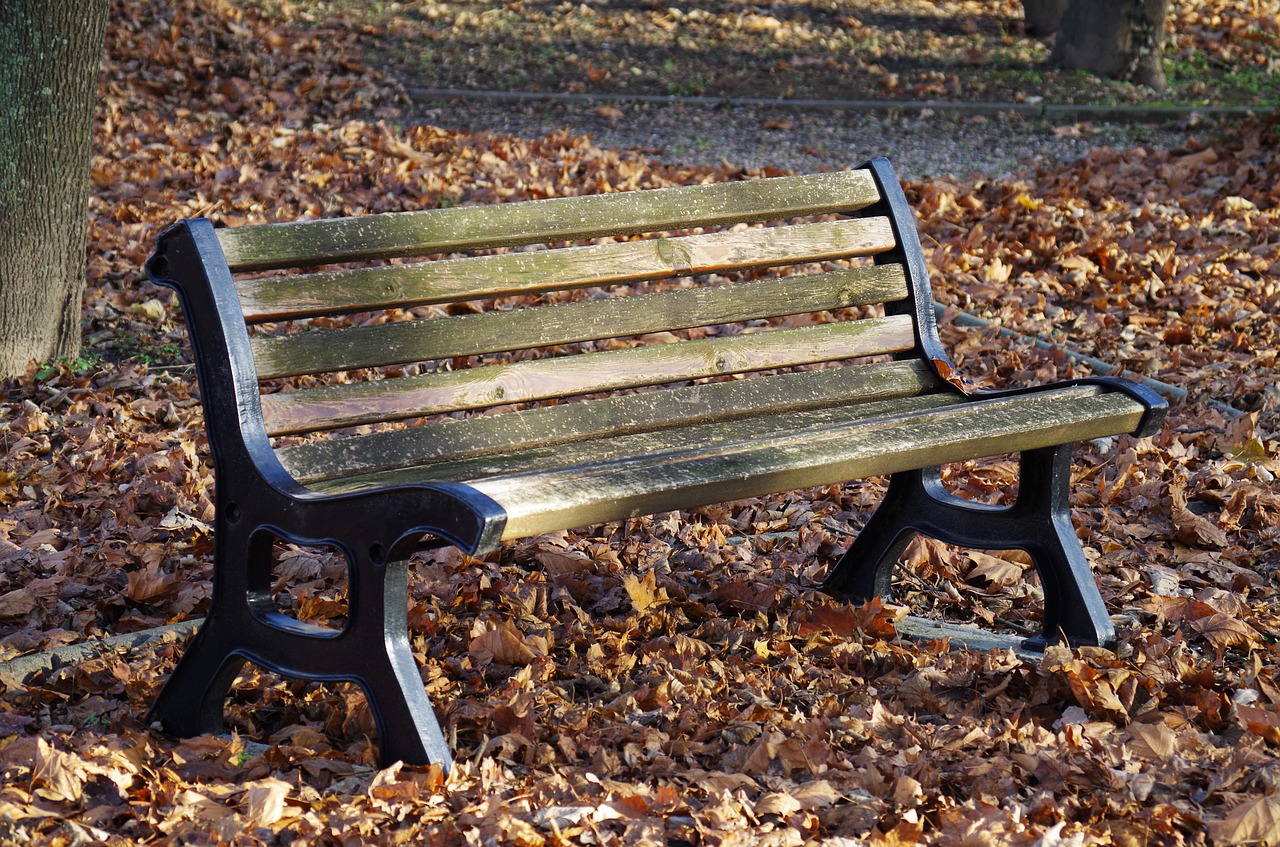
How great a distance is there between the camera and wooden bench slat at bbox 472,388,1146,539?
2.24 meters

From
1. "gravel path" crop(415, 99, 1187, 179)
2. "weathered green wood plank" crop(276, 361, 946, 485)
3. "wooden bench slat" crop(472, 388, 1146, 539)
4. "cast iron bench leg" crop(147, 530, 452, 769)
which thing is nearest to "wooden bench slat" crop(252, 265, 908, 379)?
"weathered green wood plank" crop(276, 361, 946, 485)

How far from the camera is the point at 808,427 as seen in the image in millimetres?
2990

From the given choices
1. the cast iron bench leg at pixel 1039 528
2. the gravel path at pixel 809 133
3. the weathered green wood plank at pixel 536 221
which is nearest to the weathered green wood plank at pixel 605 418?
the cast iron bench leg at pixel 1039 528

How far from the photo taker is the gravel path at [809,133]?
827 cm

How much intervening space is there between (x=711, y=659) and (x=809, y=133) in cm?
660

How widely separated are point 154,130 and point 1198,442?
6.02 meters

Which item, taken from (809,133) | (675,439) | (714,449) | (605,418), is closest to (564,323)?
(605,418)

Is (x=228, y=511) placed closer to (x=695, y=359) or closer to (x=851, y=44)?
(x=695, y=359)

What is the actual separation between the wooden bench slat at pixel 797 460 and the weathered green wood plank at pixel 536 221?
0.69 metres

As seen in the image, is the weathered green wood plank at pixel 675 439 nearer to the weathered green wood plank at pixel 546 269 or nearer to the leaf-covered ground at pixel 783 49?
the weathered green wood plank at pixel 546 269

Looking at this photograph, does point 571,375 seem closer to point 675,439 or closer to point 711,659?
point 675,439

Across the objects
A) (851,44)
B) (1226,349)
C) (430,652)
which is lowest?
(430,652)

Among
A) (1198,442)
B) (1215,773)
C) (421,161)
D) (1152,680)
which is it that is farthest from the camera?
(421,161)

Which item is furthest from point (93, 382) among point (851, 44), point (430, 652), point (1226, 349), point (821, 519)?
point (851, 44)
